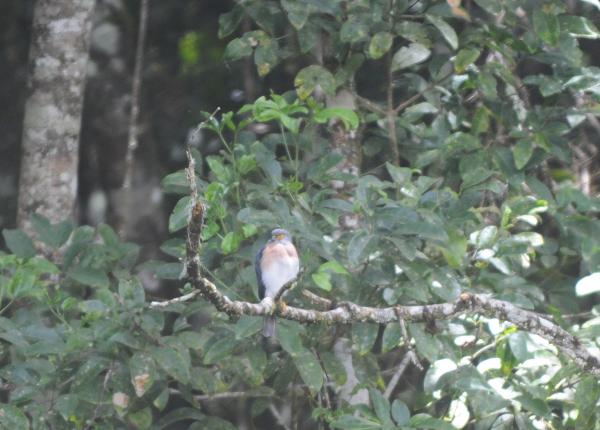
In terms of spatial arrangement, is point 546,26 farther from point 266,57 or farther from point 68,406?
point 68,406

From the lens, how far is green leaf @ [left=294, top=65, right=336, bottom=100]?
392cm

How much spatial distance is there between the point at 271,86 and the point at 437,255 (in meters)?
1.41

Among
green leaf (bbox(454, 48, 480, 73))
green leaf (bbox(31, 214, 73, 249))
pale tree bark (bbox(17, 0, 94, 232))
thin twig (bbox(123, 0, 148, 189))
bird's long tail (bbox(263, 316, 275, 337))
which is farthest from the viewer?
Result: thin twig (bbox(123, 0, 148, 189))

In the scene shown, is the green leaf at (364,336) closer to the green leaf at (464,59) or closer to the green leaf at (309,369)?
the green leaf at (309,369)

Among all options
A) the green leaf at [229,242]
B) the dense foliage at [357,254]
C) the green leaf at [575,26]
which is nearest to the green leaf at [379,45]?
Answer: the dense foliage at [357,254]

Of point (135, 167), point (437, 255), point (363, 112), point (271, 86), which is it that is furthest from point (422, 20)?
point (135, 167)

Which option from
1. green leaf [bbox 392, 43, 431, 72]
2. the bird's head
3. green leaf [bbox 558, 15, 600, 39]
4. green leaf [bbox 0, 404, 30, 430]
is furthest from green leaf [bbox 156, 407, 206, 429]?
green leaf [bbox 558, 15, 600, 39]

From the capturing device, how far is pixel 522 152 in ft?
13.0

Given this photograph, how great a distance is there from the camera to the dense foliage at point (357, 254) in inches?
135

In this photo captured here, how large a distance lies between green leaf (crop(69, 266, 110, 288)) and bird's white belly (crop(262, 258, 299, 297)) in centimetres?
53

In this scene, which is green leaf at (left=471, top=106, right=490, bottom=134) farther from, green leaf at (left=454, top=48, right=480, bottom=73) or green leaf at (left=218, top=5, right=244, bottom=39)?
green leaf at (left=218, top=5, right=244, bottom=39)

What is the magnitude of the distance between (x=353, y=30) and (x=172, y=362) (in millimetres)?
1247

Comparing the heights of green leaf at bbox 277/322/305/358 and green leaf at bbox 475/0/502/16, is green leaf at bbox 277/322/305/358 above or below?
below

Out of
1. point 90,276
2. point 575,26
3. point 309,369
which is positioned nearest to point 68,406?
point 90,276
